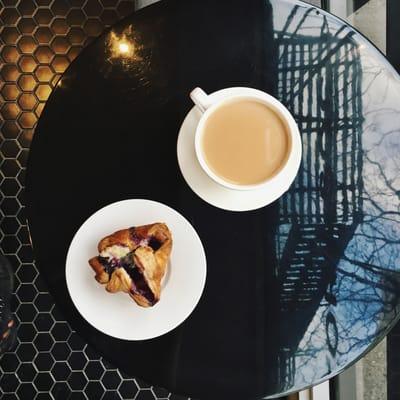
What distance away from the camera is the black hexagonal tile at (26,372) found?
4.32 ft

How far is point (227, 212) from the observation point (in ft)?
2.64

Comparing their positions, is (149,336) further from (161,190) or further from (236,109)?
(236,109)

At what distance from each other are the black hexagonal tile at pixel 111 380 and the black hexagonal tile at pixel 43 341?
15 centimetres

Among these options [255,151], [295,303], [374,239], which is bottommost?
[295,303]

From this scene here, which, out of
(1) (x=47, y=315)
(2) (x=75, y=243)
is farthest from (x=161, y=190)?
(1) (x=47, y=315)

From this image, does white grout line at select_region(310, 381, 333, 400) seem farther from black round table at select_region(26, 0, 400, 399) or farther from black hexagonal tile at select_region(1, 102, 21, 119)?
black hexagonal tile at select_region(1, 102, 21, 119)

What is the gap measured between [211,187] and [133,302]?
0.67 ft

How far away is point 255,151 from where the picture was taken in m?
0.76

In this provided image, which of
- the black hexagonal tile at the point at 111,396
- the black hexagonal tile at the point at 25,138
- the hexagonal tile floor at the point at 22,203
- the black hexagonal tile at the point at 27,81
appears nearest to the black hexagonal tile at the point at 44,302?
the hexagonal tile floor at the point at 22,203

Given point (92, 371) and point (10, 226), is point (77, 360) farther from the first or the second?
point (10, 226)

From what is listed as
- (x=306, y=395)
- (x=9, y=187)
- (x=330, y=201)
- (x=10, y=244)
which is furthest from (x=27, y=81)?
(x=306, y=395)

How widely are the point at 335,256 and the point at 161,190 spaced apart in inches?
11.2

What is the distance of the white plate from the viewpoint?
78 cm

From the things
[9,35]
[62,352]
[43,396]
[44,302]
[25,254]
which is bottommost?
[43,396]
